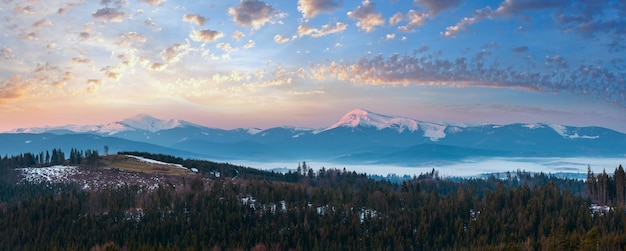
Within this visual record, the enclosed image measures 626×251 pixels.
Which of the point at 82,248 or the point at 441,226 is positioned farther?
the point at 441,226

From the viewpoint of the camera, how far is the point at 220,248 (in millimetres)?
159250

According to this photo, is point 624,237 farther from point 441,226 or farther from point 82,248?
point 82,248

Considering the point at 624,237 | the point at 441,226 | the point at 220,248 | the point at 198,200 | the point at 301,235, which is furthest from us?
the point at 198,200

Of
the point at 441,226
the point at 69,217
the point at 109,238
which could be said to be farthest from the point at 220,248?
the point at 441,226

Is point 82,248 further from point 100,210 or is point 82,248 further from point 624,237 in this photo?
point 624,237

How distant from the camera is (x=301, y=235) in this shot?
16988 centimetres

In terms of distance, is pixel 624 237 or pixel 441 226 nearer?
pixel 624 237

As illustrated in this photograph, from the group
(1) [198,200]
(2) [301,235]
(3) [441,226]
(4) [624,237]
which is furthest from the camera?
(1) [198,200]

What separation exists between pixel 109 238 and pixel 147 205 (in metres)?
27.3

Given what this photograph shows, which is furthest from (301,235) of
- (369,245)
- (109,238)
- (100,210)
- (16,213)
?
(16,213)

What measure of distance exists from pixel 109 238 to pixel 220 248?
37.2m

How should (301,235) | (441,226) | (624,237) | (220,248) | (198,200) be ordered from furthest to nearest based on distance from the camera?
(198,200) → (441,226) → (301,235) → (220,248) → (624,237)

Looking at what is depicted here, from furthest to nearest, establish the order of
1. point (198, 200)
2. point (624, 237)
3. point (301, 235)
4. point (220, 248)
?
point (198, 200) < point (301, 235) < point (220, 248) < point (624, 237)

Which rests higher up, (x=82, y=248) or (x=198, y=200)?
(x=198, y=200)
